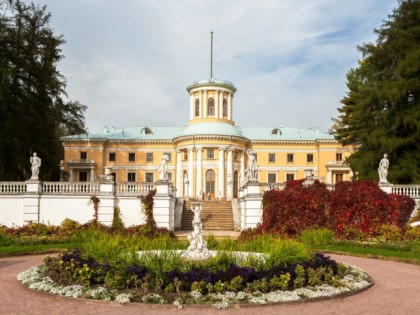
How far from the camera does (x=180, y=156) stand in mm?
50594

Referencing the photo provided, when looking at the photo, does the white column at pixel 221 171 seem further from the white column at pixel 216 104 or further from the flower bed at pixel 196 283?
the flower bed at pixel 196 283

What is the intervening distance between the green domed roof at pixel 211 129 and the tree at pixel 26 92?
16.7 m

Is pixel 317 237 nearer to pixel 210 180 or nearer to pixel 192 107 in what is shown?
pixel 210 180

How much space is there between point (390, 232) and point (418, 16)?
15261 mm

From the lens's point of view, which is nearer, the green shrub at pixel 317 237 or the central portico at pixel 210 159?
the green shrub at pixel 317 237

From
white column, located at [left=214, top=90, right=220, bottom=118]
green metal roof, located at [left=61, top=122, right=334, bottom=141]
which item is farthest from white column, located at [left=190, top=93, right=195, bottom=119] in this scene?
white column, located at [left=214, top=90, right=220, bottom=118]

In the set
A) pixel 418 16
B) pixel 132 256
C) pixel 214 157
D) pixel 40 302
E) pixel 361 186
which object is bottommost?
pixel 40 302

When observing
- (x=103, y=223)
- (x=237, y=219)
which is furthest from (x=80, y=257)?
(x=237, y=219)

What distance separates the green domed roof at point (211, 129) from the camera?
48562mm

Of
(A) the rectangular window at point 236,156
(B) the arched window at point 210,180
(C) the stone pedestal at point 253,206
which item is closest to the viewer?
(C) the stone pedestal at point 253,206

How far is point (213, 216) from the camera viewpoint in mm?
31141

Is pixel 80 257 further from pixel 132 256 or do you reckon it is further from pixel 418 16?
pixel 418 16

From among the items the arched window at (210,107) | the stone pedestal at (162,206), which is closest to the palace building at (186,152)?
the arched window at (210,107)

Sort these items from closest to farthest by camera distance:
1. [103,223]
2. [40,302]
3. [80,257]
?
[40,302]
[80,257]
[103,223]
